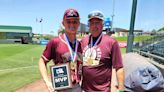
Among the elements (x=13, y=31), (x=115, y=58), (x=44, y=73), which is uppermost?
(x=115, y=58)

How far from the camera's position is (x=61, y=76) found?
3225 millimetres

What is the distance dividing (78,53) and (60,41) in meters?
0.26

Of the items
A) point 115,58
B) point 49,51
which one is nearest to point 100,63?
point 115,58

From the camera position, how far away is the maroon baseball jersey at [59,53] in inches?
131

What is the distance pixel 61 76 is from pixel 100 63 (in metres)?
0.54

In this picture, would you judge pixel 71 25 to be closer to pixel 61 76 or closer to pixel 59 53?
pixel 59 53

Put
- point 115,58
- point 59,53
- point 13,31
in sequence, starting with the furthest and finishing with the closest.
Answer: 1. point 13,31
2. point 115,58
3. point 59,53

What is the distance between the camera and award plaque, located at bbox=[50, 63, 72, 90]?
322 centimetres

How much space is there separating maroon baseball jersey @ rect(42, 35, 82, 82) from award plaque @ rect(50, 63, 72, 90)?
114 mm

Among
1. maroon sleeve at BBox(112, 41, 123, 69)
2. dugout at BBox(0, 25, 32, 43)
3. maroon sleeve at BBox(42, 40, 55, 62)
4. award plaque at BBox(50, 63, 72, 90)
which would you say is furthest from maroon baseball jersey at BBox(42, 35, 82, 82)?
dugout at BBox(0, 25, 32, 43)

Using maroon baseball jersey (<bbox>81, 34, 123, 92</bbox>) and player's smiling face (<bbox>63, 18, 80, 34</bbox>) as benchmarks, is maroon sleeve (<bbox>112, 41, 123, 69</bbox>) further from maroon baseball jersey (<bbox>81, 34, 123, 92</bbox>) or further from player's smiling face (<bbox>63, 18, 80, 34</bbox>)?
player's smiling face (<bbox>63, 18, 80, 34</bbox>)

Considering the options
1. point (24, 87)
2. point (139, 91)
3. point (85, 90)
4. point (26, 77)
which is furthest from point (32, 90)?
point (85, 90)

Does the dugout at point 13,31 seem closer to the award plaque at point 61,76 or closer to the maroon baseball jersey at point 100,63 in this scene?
the maroon baseball jersey at point 100,63

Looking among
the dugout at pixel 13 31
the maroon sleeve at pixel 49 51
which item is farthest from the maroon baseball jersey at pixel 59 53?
the dugout at pixel 13 31
